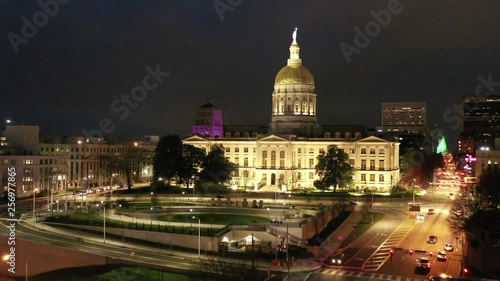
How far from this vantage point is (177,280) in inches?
1688

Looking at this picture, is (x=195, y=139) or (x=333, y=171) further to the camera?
(x=195, y=139)

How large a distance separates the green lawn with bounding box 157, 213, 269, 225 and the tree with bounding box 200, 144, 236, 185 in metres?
26.3

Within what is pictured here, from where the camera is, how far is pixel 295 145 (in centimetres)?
10725

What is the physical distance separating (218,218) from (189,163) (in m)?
30.7

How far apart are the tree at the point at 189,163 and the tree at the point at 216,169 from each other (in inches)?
52.0

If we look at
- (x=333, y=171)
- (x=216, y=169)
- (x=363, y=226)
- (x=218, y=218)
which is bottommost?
(x=363, y=226)

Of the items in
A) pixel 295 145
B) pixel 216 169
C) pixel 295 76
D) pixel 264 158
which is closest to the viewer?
pixel 216 169

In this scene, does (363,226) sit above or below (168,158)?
below

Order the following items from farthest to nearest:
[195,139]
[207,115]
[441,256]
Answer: [207,115], [195,139], [441,256]

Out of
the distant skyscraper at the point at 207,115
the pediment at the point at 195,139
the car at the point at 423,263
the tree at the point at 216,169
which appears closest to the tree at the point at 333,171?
the tree at the point at 216,169

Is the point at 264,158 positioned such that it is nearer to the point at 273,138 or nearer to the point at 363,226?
the point at 273,138

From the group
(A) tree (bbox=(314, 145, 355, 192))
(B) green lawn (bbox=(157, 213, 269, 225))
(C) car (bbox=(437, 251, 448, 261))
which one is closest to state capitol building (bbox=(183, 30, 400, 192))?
(A) tree (bbox=(314, 145, 355, 192))

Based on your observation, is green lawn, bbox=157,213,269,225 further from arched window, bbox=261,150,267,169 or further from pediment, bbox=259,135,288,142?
pediment, bbox=259,135,288,142

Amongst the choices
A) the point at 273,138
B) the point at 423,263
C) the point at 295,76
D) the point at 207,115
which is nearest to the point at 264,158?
the point at 273,138
